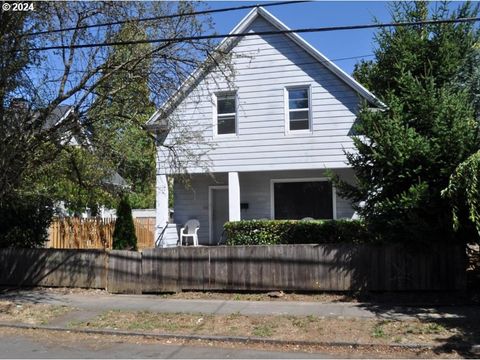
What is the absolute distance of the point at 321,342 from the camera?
7879mm

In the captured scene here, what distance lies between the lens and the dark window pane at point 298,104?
1708 centimetres

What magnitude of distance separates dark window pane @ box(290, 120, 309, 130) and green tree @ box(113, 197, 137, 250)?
583 centimetres

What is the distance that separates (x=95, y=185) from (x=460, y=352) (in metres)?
10.1

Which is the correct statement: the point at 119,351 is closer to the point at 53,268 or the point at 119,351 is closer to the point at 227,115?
the point at 53,268

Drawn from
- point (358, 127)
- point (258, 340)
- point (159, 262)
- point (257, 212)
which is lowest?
point (258, 340)

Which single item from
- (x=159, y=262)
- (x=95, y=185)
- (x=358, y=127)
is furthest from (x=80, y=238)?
(x=358, y=127)

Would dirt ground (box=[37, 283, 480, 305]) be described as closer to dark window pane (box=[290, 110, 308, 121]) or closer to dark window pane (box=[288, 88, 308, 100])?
dark window pane (box=[290, 110, 308, 121])

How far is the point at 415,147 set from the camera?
10195 millimetres

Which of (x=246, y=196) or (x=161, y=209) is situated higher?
(x=246, y=196)

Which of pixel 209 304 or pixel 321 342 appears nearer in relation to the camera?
pixel 321 342

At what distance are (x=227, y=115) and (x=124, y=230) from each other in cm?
500

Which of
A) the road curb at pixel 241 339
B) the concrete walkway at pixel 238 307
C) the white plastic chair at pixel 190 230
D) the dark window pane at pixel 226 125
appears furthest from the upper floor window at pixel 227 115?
the road curb at pixel 241 339

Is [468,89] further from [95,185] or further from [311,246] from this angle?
[95,185]

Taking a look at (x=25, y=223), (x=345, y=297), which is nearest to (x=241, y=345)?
(x=345, y=297)
